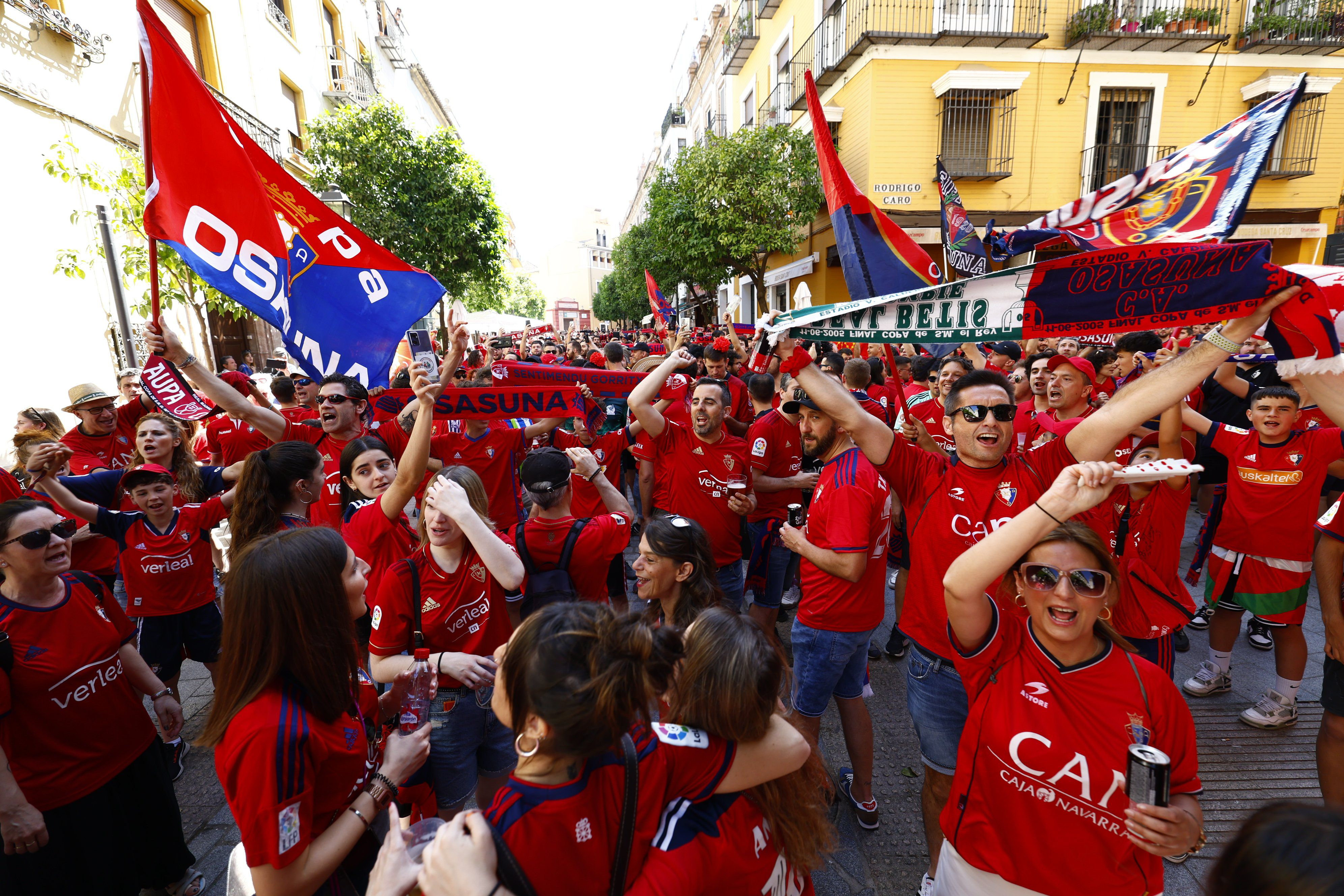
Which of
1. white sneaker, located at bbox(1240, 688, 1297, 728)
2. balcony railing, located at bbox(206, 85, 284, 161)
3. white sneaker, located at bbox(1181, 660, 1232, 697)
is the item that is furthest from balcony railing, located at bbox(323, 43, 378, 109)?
white sneaker, located at bbox(1240, 688, 1297, 728)

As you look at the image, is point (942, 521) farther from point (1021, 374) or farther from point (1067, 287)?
point (1021, 374)

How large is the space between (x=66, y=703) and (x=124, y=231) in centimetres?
1007

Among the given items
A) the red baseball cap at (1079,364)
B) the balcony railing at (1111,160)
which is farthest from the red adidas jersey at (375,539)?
the balcony railing at (1111,160)

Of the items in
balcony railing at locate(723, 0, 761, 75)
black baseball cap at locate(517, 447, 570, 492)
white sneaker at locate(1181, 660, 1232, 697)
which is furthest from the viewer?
balcony railing at locate(723, 0, 761, 75)

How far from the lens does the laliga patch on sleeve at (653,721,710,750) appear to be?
1.59 meters

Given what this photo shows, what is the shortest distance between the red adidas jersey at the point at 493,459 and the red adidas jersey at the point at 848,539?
274 centimetres

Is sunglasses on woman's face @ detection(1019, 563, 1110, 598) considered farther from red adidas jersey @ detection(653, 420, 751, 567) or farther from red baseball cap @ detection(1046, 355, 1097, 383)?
red baseball cap @ detection(1046, 355, 1097, 383)

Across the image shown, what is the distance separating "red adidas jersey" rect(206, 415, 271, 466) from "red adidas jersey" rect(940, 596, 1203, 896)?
575cm

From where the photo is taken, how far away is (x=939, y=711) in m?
2.63

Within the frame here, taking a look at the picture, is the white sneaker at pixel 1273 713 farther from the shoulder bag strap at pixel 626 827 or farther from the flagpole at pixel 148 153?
the flagpole at pixel 148 153

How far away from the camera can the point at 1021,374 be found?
6.20 meters

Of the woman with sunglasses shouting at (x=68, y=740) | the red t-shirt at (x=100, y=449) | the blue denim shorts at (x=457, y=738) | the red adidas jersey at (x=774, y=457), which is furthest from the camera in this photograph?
the red t-shirt at (x=100, y=449)

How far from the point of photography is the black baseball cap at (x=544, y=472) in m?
3.06

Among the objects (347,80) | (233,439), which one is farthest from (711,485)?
(347,80)
